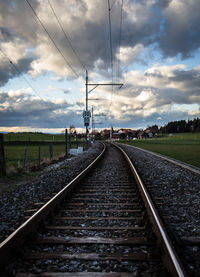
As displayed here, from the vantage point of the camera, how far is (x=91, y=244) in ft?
10.1

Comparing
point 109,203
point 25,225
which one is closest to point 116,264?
point 25,225

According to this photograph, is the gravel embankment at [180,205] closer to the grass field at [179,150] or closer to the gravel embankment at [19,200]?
the gravel embankment at [19,200]

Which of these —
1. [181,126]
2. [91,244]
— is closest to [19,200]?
[91,244]

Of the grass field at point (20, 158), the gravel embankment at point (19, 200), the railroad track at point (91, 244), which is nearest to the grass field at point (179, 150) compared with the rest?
the gravel embankment at point (19, 200)

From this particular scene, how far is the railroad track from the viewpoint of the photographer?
2461 mm

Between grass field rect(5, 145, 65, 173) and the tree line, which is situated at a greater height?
the tree line

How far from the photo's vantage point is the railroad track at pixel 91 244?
8.07 feet

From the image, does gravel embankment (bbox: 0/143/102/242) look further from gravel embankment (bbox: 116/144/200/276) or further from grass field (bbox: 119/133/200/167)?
grass field (bbox: 119/133/200/167)

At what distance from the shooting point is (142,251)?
2877mm

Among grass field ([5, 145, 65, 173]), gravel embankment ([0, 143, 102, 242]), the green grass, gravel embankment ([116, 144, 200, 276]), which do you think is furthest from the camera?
the green grass

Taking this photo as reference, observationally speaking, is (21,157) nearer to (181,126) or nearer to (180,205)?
(180,205)

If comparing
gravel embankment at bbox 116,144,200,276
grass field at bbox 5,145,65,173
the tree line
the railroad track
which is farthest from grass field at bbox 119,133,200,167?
the tree line

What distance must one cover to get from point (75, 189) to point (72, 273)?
158 inches

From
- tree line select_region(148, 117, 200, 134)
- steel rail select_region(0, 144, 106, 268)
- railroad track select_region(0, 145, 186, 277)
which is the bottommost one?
railroad track select_region(0, 145, 186, 277)
